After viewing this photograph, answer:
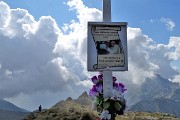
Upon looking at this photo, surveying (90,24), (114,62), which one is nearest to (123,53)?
(114,62)

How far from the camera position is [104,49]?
13641mm

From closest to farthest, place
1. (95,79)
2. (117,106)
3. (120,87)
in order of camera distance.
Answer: (117,106)
(120,87)
(95,79)

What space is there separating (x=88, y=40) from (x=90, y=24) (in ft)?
1.70

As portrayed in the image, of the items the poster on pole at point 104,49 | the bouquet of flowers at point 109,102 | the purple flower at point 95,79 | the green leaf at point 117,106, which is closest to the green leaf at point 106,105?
the bouquet of flowers at point 109,102

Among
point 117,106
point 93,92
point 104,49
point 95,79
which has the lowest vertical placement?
point 117,106

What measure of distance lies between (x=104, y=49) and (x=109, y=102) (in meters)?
1.72

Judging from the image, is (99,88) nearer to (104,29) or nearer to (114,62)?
(114,62)

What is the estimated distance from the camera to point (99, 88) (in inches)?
555

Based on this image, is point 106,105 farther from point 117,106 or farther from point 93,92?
point 93,92

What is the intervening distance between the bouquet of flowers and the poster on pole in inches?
29.6

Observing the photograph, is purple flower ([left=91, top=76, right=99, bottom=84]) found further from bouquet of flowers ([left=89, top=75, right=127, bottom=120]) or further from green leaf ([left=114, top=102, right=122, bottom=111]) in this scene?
green leaf ([left=114, top=102, right=122, bottom=111])

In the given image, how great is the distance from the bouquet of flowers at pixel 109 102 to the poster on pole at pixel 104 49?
2.47 feet

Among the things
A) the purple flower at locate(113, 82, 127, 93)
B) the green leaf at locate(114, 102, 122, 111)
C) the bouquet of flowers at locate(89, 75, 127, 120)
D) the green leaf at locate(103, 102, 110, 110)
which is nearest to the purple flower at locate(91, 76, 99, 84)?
the bouquet of flowers at locate(89, 75, 127, 120)

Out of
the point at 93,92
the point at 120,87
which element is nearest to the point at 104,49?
the point at 120,87
